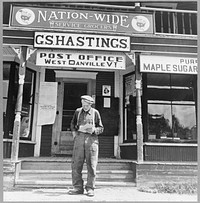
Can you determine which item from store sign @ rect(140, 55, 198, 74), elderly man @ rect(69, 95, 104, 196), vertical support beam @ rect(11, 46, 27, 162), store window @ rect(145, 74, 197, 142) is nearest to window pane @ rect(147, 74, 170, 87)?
store window @ rect(145, 74, 197, 142)

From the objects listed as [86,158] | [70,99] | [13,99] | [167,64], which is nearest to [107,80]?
[70,99]

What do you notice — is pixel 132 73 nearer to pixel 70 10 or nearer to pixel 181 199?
pixel 70 10

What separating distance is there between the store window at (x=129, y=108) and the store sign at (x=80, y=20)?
1697 millimetres

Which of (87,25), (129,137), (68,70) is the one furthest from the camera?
(68,70)

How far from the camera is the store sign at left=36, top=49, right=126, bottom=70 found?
21.6 feet

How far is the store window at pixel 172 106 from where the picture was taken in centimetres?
751

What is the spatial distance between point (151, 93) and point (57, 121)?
10.6 ft

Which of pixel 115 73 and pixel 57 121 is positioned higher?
pixel 115 73

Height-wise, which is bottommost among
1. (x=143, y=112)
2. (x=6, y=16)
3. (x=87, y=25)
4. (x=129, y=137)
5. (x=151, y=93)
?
(x=129, y=137)

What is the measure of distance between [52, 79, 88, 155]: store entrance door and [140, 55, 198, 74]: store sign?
2693 millimetres

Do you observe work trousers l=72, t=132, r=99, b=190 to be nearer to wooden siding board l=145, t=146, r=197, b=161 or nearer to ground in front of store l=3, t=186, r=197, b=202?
ground in front of store l=3, t=186, r=197, b=202

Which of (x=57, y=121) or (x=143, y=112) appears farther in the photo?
(x=57, y=121)

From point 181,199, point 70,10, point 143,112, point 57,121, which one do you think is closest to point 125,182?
point 181,199

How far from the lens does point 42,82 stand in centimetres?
829
